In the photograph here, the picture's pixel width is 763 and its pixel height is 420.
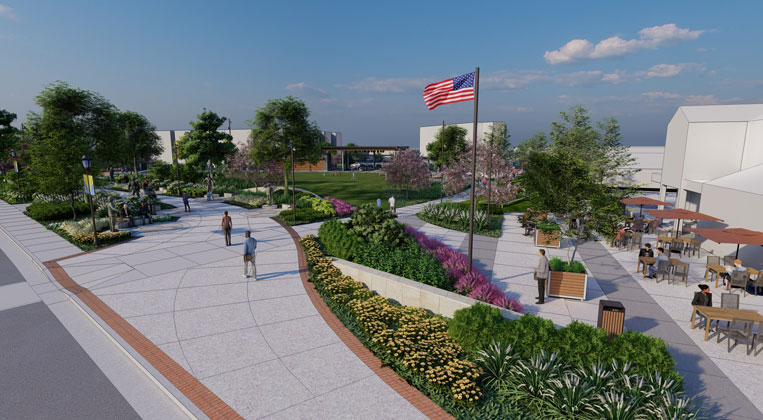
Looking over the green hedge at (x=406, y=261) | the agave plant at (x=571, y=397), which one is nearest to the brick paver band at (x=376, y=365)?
the agave plant at (x=571, y=397)

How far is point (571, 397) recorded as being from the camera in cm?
592

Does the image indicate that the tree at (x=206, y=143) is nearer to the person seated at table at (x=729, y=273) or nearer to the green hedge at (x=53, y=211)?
the green hedge at (x=53, y=211)

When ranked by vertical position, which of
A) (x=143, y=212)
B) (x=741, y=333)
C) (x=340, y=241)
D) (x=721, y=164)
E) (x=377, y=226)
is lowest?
(x=741, y=333)

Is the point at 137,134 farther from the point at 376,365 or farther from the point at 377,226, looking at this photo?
the point at 376,365

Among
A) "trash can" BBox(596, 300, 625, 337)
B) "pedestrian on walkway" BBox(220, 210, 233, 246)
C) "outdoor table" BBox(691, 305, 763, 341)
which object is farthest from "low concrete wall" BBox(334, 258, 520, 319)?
"pedestrian on walkway" BBox(220, 210, 233, 246)

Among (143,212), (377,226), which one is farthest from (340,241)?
(143,212)

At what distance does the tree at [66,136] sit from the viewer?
21.9m

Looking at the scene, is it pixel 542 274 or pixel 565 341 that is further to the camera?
pixel 542 274

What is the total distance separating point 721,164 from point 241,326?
85.2 feet

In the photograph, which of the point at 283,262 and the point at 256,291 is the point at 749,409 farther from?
the point at 283,262

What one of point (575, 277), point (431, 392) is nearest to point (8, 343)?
point (431, 392)

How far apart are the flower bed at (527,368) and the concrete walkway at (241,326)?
754mm

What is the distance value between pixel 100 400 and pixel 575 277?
11820mm

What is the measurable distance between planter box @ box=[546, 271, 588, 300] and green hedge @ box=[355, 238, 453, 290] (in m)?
3.15
